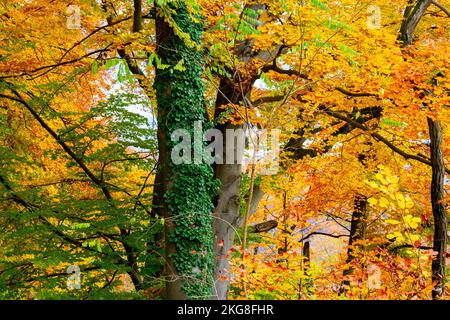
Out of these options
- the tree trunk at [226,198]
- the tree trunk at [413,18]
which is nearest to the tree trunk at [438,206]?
the tree trunk at [413,18]

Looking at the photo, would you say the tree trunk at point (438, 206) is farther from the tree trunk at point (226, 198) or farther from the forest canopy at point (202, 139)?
the tree trunk at point (226, 198)

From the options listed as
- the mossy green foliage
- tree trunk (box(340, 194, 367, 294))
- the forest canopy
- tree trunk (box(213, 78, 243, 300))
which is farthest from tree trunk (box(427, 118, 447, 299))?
tree trunk (box(340, 194, 367, 294))

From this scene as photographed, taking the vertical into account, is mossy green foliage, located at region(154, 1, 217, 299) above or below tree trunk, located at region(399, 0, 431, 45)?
below

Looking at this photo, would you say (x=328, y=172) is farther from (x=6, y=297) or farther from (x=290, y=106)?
(x=6, y=297)

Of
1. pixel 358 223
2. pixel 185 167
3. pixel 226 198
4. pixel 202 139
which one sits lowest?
pixel 358 223

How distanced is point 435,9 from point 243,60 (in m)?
6.36

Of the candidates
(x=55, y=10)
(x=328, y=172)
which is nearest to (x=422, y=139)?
(x=328, y=172)

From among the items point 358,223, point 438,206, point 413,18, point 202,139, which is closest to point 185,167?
point 202,139

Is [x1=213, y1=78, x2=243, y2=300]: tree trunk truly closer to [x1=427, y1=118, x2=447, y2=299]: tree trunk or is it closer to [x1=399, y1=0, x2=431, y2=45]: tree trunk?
[x1=399, y1=0, x2=431, y2=45]: tree trunk

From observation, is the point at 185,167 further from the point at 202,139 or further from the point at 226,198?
the point at 226,198

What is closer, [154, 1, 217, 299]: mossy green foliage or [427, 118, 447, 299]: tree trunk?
[427, 118, 447, 299]: tree trunk

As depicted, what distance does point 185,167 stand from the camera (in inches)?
281

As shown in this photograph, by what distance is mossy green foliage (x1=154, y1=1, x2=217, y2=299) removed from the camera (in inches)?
273

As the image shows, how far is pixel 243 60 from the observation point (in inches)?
325
